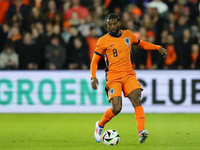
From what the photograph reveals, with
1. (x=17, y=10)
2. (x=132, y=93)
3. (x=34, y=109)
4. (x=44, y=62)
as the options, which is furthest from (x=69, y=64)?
(x=132, y=93)

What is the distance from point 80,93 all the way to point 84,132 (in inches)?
119

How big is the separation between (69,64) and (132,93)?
4.83 meters

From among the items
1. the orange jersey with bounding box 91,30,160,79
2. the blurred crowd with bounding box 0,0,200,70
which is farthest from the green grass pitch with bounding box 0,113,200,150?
the blurred crowd with bounding box 0,0,200,70

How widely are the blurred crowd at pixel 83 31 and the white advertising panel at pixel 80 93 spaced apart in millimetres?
282

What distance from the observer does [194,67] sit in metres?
10.4

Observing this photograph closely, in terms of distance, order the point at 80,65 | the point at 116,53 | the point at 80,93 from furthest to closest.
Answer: the point at 80,65
the point at 80,93
the point at 116,53

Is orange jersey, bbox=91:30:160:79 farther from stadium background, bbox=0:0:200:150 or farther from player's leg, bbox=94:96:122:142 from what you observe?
stadium background, bbox=0:0:200:150

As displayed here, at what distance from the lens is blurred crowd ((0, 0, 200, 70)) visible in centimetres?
1034

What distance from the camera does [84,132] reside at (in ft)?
23.7

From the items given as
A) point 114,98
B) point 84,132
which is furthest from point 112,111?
point 84,132

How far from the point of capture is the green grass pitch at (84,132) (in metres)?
5.79

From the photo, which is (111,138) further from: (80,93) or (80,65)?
(80,65)

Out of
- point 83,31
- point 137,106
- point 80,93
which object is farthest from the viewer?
point 83,31

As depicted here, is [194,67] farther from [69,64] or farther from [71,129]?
[71,129]
